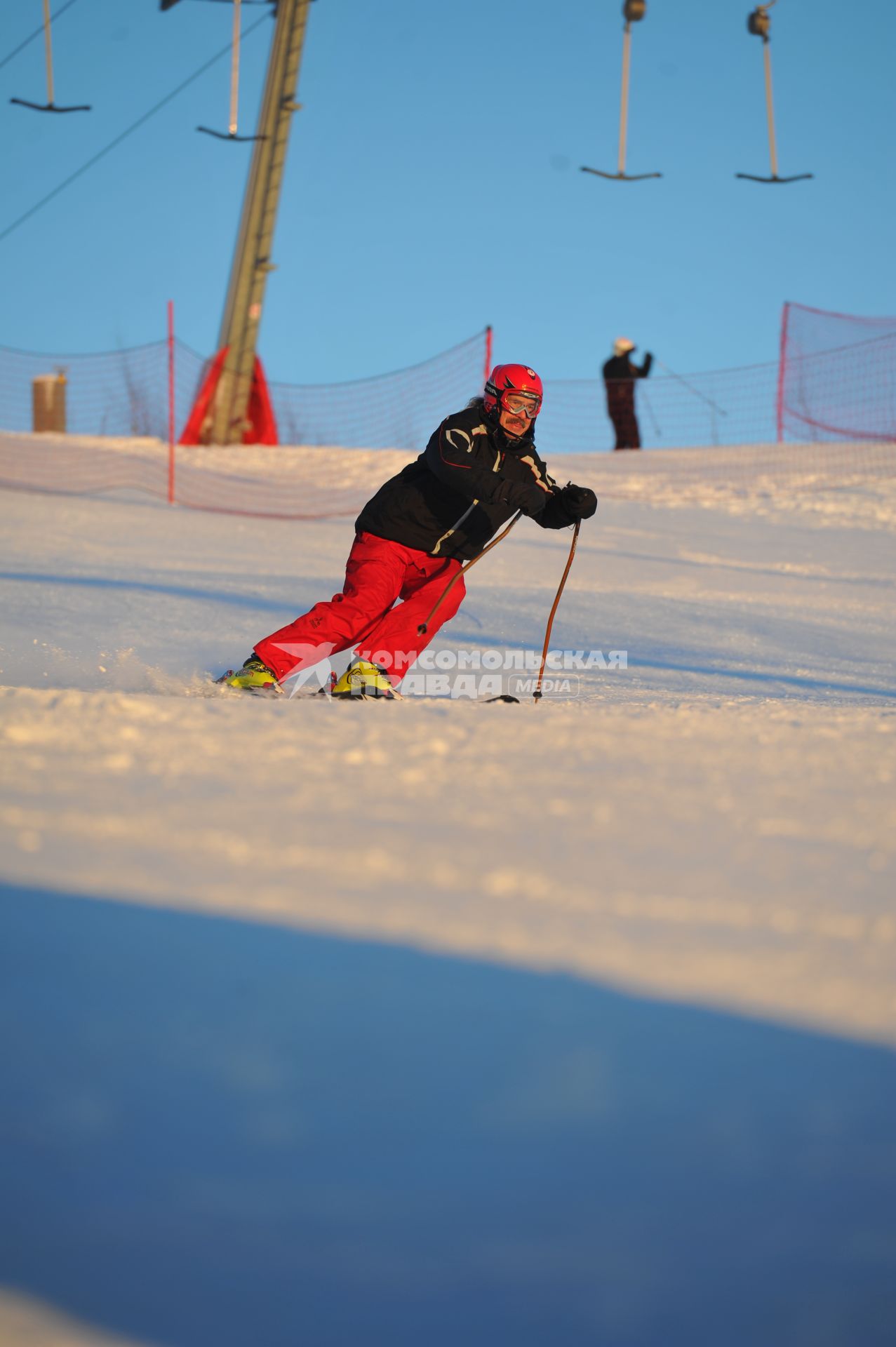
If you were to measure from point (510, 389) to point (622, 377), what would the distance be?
41.2 ft

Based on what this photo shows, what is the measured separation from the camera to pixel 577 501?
5031 millimetres

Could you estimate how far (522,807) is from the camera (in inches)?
101

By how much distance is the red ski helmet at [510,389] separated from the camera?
5.03m

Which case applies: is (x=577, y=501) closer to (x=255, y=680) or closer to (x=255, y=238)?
(x=255, y=680)

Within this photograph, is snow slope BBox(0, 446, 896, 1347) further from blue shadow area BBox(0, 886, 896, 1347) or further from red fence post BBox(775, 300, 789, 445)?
red fence post BBox(775, 300, 789, 445)

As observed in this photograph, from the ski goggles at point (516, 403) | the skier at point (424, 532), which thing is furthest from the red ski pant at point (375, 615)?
the ski goggles at point (516, 403)

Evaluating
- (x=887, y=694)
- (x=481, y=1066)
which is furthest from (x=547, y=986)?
(x=887, y=694)

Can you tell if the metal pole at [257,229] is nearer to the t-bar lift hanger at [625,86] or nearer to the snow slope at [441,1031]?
the t-bar lift hanger at [625,86]

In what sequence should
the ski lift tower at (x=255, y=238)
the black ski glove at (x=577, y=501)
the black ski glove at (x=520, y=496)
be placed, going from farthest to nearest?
the ski lift tower at (x=255, y=238), the black ski glove at (x=577, y=501), the black ski glove at (x=520, y=496)

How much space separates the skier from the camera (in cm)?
494

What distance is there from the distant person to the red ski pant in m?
12.0

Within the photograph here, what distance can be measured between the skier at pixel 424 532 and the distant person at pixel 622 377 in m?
12.0

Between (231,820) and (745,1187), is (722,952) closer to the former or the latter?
(745,1187)

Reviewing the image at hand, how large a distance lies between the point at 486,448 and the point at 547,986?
3487 millimetres
